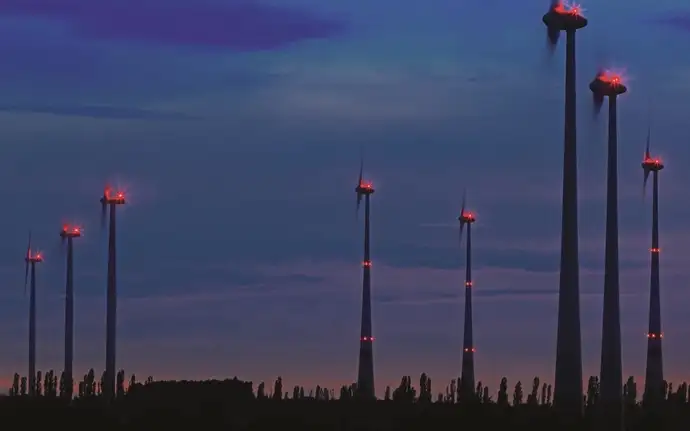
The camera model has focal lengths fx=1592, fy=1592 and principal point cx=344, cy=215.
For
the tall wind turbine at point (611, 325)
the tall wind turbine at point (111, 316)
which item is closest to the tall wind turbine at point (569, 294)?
the tall wind turbine at point (611, 325)

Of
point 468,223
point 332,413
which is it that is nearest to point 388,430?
point 332,413

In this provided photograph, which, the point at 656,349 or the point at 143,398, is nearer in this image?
the point at 656,349

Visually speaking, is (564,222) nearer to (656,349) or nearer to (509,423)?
(509,423)

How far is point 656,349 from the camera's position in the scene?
6127 inches

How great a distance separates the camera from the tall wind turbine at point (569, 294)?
85312mm

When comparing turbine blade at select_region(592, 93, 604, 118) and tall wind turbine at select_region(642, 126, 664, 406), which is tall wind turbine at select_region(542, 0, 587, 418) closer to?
turbine blade at select_region(592, 93, 604, 118)

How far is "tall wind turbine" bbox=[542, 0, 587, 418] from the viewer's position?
8531 centimetres

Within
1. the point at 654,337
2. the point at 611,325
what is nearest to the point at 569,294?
the point at 611,325

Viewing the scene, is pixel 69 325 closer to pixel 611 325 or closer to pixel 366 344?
pixel 366 344

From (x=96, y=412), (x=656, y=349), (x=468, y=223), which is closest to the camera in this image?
(x=96, y=412)

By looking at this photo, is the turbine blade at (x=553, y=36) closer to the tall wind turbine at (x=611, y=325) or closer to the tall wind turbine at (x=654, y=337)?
the tall wind turbine at (x=611, y=325)

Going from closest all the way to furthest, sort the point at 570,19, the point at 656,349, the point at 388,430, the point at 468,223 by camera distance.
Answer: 1. the point at 570,19
2. the point at 388,430
3. the point at 656,349
4. the point at 468,223

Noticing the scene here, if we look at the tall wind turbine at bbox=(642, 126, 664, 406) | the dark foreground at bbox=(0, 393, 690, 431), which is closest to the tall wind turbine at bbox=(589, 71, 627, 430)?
the dark foreground at bbox=(0, 393, 690, 431)

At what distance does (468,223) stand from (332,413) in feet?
157
